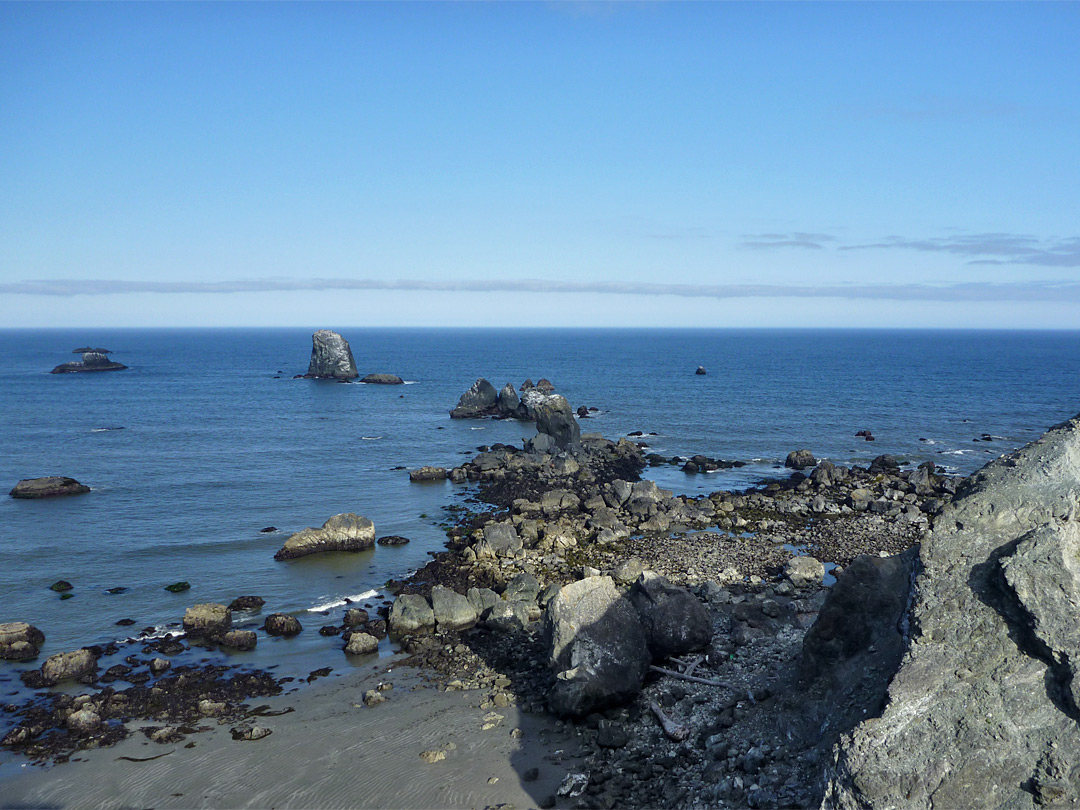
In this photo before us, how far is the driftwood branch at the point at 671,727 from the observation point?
18.2 meters

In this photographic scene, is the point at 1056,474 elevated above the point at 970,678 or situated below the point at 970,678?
above

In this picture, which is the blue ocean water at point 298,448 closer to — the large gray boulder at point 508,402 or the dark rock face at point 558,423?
the large gray boulder at point 508,402

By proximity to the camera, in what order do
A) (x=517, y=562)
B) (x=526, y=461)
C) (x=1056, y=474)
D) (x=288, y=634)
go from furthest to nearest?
(x=526, y=461) → (x=517, y=562) → (x=288, y=634) → (x=1056, y=474)

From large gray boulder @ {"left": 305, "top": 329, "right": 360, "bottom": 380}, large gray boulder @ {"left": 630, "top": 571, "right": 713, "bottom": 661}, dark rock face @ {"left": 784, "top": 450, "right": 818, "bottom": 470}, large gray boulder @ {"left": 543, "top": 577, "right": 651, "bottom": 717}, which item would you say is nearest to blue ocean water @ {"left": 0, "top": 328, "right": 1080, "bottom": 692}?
dark rock face @ {"left": 784, "top": 450, "right": 818, "bottom": 470}

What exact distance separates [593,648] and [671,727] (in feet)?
9.81

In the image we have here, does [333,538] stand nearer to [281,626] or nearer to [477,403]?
[281,626]

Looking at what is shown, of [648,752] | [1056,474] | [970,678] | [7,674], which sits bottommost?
[7,674]

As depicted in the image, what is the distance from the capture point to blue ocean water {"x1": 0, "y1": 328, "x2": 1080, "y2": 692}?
32938 millimetres

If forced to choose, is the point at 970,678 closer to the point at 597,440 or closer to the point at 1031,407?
the point at 597,440

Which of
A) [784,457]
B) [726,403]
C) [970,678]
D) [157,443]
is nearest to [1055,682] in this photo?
[970,678]

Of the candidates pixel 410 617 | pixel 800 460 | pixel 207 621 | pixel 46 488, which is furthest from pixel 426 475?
pixel 800 460

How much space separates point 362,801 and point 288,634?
11266mm

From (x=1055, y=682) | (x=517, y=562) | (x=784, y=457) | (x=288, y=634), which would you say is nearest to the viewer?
(x=1055, y=682)

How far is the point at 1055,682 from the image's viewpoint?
11.3 m
